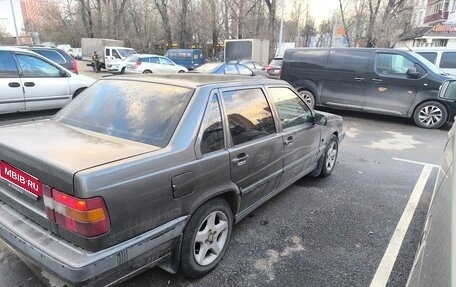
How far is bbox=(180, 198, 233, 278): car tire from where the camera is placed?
2508 mm

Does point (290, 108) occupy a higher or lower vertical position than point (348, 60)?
lower

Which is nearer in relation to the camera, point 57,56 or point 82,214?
point 82,214

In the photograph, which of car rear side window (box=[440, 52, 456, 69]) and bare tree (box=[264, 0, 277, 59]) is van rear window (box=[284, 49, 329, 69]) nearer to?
car rear side window (box=[440, 52, 456, 69])

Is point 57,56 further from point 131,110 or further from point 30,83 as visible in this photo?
point 131,110

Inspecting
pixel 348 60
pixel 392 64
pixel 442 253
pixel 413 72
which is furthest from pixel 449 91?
pixel 348 60

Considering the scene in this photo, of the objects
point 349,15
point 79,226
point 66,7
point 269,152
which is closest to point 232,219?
point 269,152

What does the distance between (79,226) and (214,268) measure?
127cm

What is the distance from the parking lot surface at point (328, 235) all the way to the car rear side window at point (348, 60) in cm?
415

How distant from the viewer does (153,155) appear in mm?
2234

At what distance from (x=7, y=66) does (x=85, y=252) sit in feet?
21.0

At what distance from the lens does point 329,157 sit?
4.93 m

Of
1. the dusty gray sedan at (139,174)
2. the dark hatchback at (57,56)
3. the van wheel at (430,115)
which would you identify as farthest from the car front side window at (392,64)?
the dark hatchback at (57,56)

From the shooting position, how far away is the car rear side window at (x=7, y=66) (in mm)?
6699

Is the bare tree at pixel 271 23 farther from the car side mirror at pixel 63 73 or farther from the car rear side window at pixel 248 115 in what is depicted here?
the car rear side window at pixel 248 115
